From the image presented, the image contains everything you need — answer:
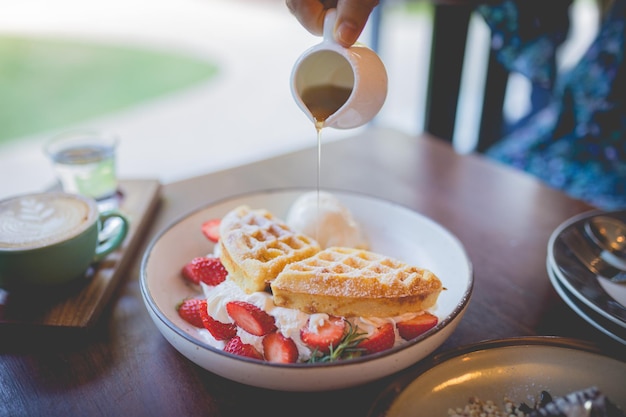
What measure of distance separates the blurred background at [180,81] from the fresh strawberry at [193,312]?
1.97 metres

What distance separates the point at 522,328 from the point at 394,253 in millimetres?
310

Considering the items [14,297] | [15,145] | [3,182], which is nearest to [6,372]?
[14,297]

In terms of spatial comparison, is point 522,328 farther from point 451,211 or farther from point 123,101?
point 123,101

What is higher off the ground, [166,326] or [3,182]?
[166,326]

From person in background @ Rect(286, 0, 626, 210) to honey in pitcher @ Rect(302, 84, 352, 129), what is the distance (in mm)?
1200

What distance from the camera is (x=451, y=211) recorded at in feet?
4.49

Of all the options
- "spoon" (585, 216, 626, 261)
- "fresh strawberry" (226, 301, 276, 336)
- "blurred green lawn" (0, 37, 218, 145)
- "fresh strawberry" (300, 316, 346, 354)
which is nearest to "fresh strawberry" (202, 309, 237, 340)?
"fresh strawberry" (226, 301, 276, 336)

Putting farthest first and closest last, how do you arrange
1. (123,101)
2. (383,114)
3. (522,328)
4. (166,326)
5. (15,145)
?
(123,101) → (383,114) → (15,145) → (522,328) → (166,326)

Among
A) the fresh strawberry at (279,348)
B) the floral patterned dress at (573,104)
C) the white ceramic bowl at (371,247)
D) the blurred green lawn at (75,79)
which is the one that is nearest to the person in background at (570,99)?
the floral patterned dress at (573,104)

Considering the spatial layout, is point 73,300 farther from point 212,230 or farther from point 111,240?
point 212,230

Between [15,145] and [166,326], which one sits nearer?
[166,326]

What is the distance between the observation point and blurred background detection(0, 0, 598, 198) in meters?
3.77

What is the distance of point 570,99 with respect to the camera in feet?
6.68

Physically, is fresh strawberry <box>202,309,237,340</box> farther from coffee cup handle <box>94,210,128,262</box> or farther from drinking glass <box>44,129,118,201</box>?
drinking glass <box>44,129,118,201</box>
